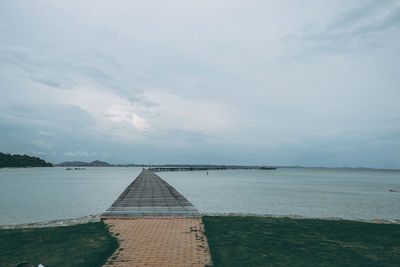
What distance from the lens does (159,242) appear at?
8.79 meters

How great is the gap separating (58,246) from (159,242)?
3065 mm

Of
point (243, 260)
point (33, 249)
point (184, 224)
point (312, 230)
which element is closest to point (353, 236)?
point (312, 230)

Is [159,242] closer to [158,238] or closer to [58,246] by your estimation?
[158,238]

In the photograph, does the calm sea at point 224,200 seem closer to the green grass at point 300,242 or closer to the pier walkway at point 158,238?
the pier walkway at point 158,238

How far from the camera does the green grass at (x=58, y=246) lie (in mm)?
7219

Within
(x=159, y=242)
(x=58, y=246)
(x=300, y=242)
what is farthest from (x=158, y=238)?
(x=300, y=242)

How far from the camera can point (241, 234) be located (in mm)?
9945

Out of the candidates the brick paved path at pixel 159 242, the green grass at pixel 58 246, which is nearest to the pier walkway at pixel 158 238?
the brick paved path at pixel 159 242

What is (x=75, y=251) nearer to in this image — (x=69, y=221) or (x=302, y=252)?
(x=69, y=221)

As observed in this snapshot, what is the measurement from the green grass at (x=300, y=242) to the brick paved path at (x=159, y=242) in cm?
45

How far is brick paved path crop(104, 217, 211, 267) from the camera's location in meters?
Answer: 7.18

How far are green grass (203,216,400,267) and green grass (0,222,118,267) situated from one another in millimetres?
3315

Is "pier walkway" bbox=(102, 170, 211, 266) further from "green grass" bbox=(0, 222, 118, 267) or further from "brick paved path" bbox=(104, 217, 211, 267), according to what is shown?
"green grass" bbox=(0, 222, 118, 267)

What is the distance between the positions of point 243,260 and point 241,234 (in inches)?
103
